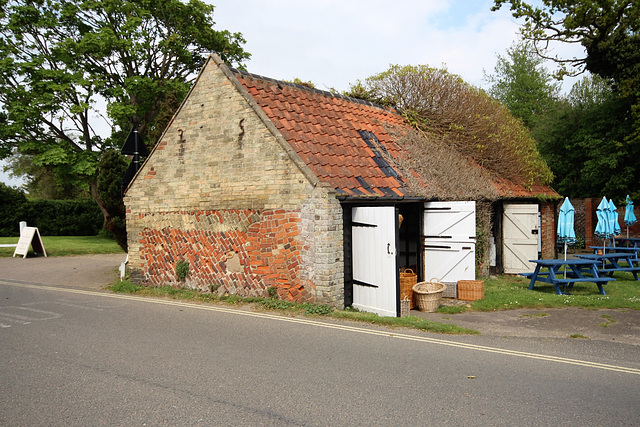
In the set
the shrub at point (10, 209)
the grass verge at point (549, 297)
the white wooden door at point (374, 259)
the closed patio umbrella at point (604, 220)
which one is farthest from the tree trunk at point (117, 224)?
the shrub at point (10, 209)

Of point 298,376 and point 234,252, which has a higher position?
point 234,252

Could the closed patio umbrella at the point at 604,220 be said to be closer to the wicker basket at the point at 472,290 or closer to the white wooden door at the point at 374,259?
the wicker basket at the point at 472,290

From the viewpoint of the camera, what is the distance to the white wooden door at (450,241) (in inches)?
474

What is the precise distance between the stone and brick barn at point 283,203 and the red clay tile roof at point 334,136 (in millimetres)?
42

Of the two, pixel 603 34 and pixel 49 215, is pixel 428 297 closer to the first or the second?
pixel 603 34

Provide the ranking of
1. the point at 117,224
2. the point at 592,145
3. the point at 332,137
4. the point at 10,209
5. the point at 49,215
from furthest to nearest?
the point at 49,215 < the point at 10,209 < the point at 592,145 < the point at 117,224 < the point at 332,137

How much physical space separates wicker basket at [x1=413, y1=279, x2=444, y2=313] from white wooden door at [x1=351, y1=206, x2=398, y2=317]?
51.3 inches

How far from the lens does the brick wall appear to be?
32.7 feet

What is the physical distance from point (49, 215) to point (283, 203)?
30189 millimetres

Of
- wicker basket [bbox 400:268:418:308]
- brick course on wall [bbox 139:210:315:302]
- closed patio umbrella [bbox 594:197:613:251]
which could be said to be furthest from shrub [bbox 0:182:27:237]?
closed patio umbrella [bbox 594:197:613:251]

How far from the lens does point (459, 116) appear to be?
16500mm

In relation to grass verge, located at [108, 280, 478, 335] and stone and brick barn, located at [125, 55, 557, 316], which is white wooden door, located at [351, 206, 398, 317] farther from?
grass verge, located at [108, 280, 478, 335]

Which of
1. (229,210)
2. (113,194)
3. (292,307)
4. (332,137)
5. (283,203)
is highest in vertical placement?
(332,137)

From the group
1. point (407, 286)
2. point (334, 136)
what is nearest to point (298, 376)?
point (407, 286)
